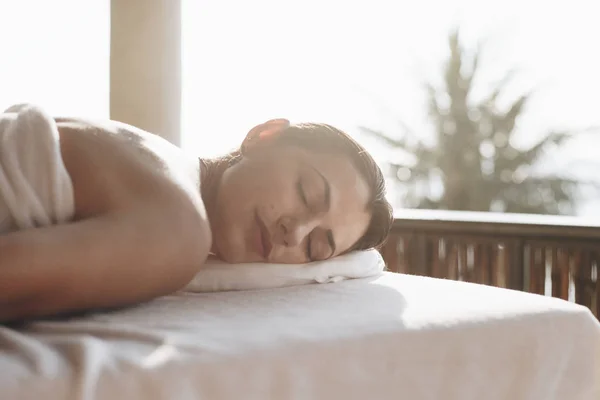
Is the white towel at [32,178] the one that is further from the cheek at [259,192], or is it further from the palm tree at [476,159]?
the palm tree at [476,159]

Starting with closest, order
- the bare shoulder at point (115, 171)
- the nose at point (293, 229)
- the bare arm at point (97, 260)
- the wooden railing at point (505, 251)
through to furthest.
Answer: the bare arm at point (97, 260), the bare shoulder at point (115, 171), the nose at point (293, 229), the wooden railing at point (505, 251)

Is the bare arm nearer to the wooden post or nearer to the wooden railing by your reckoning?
the wooden railing

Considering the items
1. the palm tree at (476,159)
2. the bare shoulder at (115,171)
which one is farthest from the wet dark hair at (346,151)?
the palm tree at (476,159)

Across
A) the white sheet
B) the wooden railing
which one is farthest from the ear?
the wooden railing

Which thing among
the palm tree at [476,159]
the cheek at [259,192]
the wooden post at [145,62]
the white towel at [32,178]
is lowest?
the palm tree at [476,159]

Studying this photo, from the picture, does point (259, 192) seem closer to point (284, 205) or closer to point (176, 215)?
point (284, 205)

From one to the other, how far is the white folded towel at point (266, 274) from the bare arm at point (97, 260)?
30cm

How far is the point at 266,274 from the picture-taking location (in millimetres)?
1492

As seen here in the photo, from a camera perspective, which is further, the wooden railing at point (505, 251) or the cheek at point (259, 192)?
the wooden railing at point (505, 251)

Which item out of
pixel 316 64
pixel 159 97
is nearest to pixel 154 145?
pixel 159 97

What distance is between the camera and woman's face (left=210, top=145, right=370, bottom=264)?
144 centimetres

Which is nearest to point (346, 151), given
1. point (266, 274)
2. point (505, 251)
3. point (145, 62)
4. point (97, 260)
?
point (266, 274)

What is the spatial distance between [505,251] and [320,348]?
4.54 ft

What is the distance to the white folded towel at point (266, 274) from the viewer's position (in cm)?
147
